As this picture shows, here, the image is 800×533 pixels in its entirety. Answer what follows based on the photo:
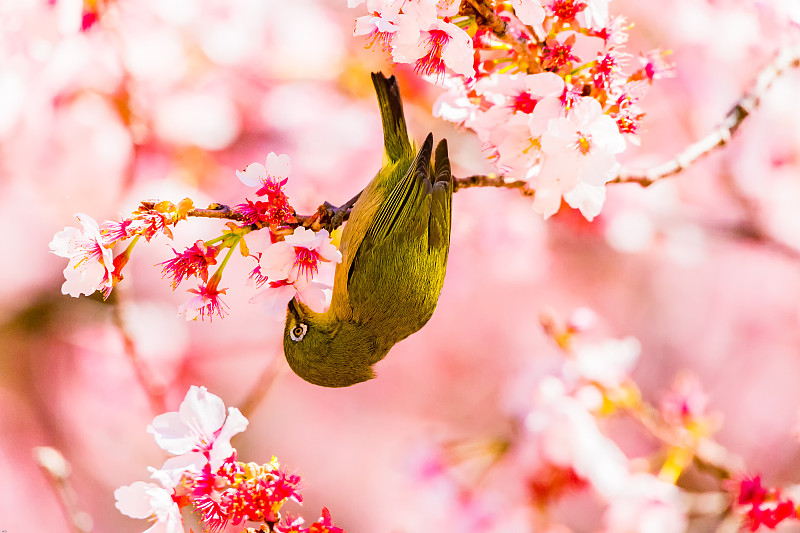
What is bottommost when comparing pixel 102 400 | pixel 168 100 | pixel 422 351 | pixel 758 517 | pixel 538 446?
pixel 102 400

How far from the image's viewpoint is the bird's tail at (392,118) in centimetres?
98

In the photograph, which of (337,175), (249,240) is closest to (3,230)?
(337,175)

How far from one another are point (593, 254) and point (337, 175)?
872mm

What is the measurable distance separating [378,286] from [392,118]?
0.31 m

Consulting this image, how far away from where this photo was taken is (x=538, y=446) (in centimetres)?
161

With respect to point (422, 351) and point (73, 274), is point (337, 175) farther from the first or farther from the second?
point (73, 274)

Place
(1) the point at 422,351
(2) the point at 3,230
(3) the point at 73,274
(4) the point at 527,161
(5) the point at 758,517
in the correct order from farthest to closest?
(1) the point at 422,351 → (2) the point at 3,230 → (5) the point at 758,517 → (4) the point at 527,161 → (3) the point at 73,274

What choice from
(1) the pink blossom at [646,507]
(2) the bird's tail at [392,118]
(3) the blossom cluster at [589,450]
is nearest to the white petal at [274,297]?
(2) the bird's tail at [392,118]

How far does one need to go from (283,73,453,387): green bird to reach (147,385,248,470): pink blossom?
13 centimetres

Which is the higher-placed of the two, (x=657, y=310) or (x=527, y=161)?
(x=527, y=161)

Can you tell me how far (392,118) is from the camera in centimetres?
98

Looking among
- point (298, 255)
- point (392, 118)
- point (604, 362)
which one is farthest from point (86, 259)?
point (604, 362)

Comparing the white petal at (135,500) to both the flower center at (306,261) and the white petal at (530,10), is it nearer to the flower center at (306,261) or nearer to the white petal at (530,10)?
the flower center at (306,261)

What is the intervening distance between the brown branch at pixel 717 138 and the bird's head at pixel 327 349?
43 centimetres
